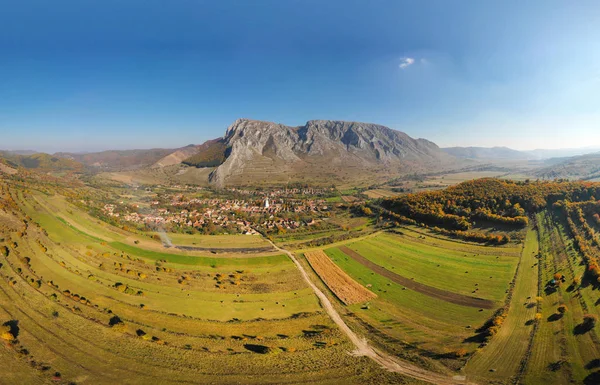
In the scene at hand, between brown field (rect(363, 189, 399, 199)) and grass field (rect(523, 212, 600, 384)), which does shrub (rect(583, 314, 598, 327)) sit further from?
brown field (rect(363, 189, 399, 199))

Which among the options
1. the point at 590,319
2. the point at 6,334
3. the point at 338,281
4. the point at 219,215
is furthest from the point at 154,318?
the point at 219,215

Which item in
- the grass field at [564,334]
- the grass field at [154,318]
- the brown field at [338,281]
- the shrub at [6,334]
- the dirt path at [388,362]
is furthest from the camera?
the brown field at [338,281]

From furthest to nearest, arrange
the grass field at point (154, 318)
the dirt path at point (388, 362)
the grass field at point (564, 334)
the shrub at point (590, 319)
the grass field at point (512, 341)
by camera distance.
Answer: the shrub at point (590, 319), the grass field at point (512, 341), the dirt path at point (388, 362), the grass field at point (154, 318), the grass field at point (564, 334)

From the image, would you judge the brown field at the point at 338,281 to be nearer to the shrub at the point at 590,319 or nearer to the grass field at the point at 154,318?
the grass field at the point at 154,318

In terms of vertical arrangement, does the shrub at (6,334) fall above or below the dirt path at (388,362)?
above

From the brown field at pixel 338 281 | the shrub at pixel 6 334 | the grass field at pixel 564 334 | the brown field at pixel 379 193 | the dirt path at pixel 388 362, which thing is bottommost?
the dirt path at pixel 388 362

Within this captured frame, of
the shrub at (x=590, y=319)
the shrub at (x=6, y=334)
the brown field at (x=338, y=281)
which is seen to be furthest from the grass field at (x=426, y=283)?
the shrub at (x=6, y=334)

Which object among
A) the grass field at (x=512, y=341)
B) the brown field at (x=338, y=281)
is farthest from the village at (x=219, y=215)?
the grass field at (x=512, y=341)

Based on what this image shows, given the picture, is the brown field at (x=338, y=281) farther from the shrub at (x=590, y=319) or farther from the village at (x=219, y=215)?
the shrub at (x=590, y=319)

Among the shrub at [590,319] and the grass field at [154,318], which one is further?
the shrub at [590,319]

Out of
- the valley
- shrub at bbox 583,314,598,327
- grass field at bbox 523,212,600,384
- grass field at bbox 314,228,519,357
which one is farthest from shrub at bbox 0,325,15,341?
shrub at bbox 583,314,598,327
